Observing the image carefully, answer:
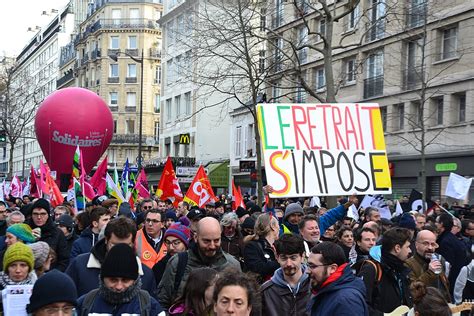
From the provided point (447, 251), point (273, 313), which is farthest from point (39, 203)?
point (447, 251)

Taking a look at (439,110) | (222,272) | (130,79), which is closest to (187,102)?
(130,79)

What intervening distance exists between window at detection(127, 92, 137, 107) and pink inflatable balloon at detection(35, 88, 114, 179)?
159ft

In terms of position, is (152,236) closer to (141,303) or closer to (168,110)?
(141,303)

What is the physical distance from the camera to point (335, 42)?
36062 mm

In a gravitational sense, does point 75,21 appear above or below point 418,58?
above

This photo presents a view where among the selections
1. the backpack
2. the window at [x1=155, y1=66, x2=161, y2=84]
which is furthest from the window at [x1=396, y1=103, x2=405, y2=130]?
the window at [x1=155, y1=66, x2=161, y2=84]

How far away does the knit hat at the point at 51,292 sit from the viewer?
4484mm

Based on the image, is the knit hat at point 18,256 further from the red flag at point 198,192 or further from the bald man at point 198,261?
the red flag at point 198,192

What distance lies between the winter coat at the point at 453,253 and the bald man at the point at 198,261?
399 centimetres

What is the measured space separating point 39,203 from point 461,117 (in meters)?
22.1

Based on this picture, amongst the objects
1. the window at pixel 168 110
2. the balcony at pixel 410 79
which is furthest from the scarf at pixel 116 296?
the window at pixel 168 110

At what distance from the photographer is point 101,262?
6.09m

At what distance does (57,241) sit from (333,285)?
4.48 meters

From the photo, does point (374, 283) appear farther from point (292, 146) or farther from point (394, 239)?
point (292, 146)
